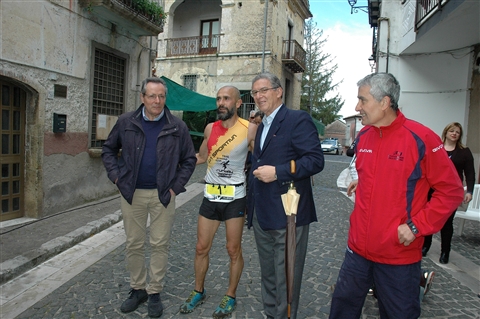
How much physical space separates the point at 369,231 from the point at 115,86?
24.9ft

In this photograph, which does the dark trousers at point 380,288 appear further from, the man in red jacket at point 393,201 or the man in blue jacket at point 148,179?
the man in blue jacket at point 148,179

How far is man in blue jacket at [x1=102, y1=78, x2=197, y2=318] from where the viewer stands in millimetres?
3189

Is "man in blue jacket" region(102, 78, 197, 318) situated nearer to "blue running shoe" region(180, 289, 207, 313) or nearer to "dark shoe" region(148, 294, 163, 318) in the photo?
"dark shoe" region(148, 294, 163, 318)

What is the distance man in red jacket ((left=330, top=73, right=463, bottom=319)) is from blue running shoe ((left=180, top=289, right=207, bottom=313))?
143cm

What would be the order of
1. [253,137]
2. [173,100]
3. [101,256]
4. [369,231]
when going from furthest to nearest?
[173,100]
[101,256]
[253,137]
[369,231]

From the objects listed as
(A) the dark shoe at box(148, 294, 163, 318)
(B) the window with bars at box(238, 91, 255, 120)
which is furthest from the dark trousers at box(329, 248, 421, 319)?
(B) the window with bars at box(238, 91, 255, 120)

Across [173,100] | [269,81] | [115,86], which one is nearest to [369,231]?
[269,81]

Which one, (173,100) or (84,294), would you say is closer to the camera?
(84,294)

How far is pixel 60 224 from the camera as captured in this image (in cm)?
604

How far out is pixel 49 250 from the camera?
15.3 ft

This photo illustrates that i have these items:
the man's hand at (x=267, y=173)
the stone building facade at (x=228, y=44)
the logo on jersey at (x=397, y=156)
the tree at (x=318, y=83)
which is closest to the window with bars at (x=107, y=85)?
the man's hand at (x=267, y=173)

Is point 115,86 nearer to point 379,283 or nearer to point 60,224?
point 60,224

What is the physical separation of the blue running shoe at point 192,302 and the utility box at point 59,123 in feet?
15.5

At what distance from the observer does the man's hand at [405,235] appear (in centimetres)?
212
